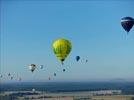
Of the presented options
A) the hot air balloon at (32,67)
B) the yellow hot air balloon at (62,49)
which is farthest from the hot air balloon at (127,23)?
the hot air balloon at (32,67)

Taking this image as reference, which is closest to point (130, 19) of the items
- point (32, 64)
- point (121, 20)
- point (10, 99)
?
point (121, 20)

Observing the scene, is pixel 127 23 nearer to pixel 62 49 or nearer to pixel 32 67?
pixel 62 49

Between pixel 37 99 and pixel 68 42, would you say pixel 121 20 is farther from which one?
pixel 37 99

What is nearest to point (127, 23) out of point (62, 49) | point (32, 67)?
point (62, 49)

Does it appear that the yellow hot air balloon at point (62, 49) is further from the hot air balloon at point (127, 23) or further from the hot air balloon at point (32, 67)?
the hot air balloon at point (32, 67)

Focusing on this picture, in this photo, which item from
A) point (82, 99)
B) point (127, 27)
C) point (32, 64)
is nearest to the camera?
point (127, 27)

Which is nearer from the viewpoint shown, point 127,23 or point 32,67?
point 127,23

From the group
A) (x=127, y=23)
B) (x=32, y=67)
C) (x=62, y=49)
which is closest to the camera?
(x=127, y=23)
